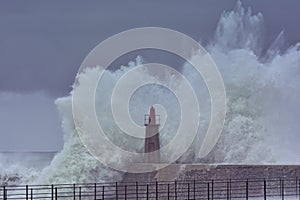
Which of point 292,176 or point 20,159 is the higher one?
point 20,159

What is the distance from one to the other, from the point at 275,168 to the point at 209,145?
14.9 meters

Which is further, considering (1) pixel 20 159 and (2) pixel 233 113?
(1) pixel 20 159

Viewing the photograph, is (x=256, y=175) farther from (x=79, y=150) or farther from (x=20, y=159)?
(x=20, y=159)

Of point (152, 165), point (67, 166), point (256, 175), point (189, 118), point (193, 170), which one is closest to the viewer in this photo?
point (256, 175)

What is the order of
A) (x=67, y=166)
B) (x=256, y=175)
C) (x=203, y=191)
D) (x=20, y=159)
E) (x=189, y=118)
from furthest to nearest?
(x=20, y=159)
(x=189, y=118)
(x=67, y=166)
(x=256, y=175)
(x=203, y=191)

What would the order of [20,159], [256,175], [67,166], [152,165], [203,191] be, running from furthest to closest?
[20,159]
[67,166]
[152,165]
[256,175]
[203,191]

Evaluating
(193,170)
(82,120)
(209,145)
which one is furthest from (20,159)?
(193,170)

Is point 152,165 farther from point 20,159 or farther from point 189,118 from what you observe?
point 20,159

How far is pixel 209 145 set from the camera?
47219 mm

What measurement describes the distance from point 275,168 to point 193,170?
3835 mm

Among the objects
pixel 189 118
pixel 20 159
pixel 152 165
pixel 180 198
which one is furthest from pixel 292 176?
pixel 20 159

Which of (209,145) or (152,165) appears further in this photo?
(209,145)

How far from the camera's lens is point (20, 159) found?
64375 millimetres

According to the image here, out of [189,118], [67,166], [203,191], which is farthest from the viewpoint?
[189,118]
